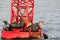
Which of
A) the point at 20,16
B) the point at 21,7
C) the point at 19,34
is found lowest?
the point at 19,34

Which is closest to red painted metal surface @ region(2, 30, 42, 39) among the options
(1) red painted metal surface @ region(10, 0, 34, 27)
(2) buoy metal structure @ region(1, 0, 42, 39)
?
(2) buoy metal structure @ region(1, 0, 42, 39)

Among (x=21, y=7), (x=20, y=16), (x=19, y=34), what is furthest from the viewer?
(x=20, y=16)

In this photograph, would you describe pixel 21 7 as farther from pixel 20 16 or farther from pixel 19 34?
pixel 19 34

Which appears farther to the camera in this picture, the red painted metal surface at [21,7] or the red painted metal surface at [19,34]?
the red painted metal surface at [21,7]

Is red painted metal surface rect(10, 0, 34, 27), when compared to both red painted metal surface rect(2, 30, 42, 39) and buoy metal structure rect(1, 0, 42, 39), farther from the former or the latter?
red painted metal surface rect(2, 30, 42, 39)

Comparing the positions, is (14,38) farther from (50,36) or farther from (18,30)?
(50,36)

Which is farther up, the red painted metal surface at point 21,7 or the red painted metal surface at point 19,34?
the red painted metal surface at point 21,7

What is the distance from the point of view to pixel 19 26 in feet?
286

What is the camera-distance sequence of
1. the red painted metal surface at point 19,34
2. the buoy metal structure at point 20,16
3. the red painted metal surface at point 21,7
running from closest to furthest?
1. the red painted metal surface at point 19,34
2. the buoy metal structure at point 20,16
3. the red painted metal surface at point 21,7

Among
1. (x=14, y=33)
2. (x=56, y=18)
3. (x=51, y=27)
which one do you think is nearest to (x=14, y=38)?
(x=14, y=33)

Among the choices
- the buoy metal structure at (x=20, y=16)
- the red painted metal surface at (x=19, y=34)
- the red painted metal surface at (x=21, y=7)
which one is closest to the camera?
the red painted metal surface at (x=19, y=34)

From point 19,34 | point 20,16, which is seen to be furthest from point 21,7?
point 19,34

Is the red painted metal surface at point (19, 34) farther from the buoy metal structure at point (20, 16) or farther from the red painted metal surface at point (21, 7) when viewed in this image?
the red painted metal surface at point (21, 7)

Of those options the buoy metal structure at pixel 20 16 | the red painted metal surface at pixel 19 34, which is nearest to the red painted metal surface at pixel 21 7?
the buoy metal structure at pixel 20 16
